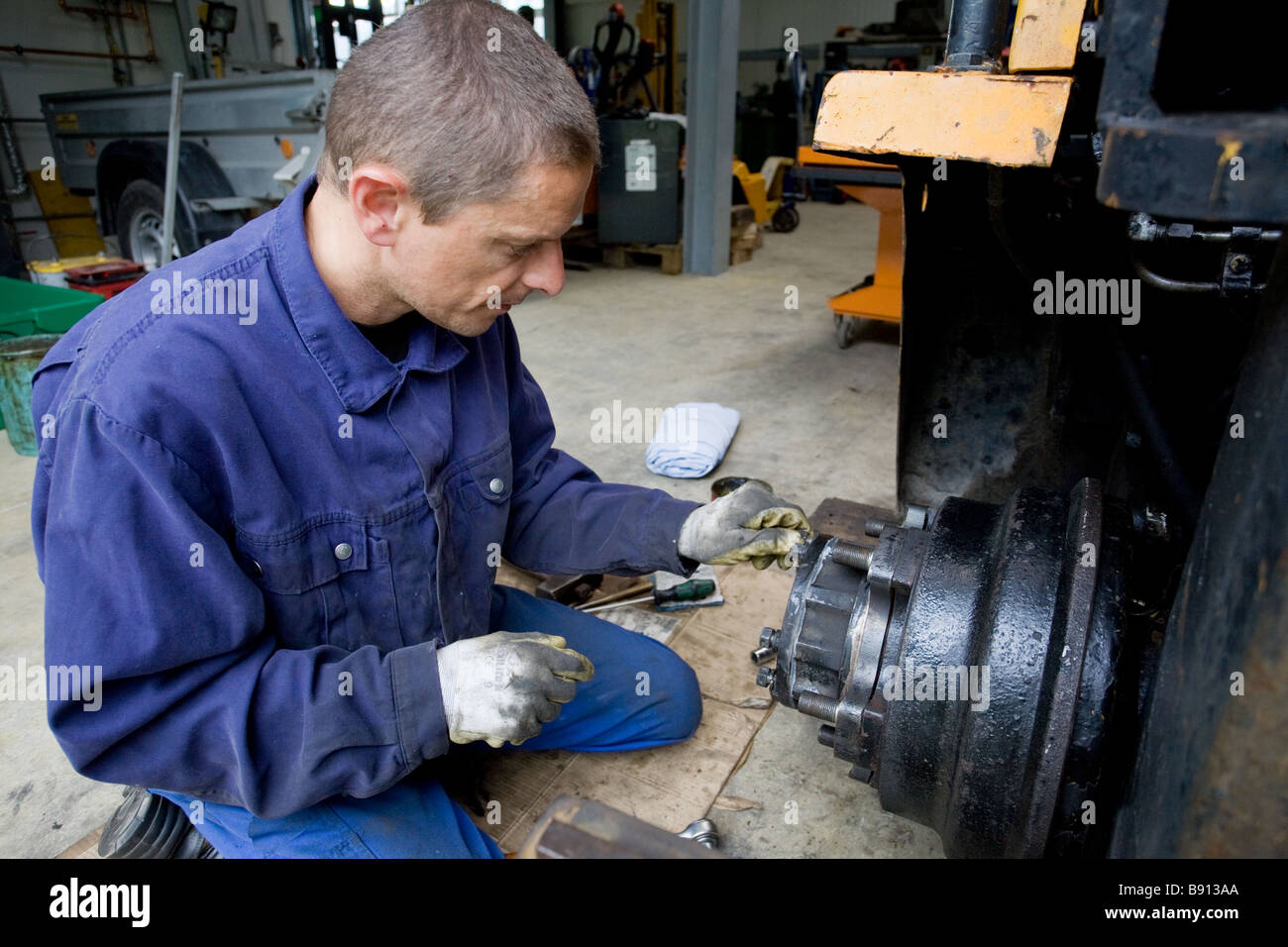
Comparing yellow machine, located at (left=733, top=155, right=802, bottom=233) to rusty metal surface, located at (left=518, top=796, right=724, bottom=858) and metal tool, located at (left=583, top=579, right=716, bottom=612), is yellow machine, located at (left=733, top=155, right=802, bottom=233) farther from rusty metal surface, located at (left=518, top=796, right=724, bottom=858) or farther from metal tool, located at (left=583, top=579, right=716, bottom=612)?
rusty metal surface, located at (left=518, top=796, right=724, bottom=858)

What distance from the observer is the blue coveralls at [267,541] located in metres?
0.97

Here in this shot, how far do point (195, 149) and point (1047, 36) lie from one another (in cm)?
531

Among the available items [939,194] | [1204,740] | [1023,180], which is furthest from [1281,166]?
[939,194]

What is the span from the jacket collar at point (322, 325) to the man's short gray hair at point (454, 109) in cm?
15

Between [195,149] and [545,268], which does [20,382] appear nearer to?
[195,149]

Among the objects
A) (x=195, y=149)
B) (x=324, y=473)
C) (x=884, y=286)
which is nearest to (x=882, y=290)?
(x=884, y=286)

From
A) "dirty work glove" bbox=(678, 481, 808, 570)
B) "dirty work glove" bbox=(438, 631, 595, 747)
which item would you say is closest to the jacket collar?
"dirty work glove" bbox=(438, 631, 595, 747)

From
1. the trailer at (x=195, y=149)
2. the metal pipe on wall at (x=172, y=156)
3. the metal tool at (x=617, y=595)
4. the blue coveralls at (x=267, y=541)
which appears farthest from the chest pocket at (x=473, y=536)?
the metal pipe on wall at (x=172, y=156)

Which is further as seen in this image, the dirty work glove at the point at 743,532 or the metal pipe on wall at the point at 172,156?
the metal pipe on wall at the point at 172,156

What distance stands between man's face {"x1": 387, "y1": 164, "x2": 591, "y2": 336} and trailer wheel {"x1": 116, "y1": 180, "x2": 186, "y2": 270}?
508cm

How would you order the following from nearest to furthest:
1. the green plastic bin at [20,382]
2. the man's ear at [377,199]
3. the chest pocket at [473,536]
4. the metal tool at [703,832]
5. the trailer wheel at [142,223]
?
the man's ear at [377,199], the chest pocket at [473,536], the metal tool at [703,832], the green plastic bin at [20,382], the trailer wheel at [142,223]

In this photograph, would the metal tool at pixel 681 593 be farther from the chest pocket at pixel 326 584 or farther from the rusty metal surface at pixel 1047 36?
the rusty metal surface at pixel 1047 36

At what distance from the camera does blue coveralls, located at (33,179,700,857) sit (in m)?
0.97

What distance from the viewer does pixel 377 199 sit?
104 centimetres
